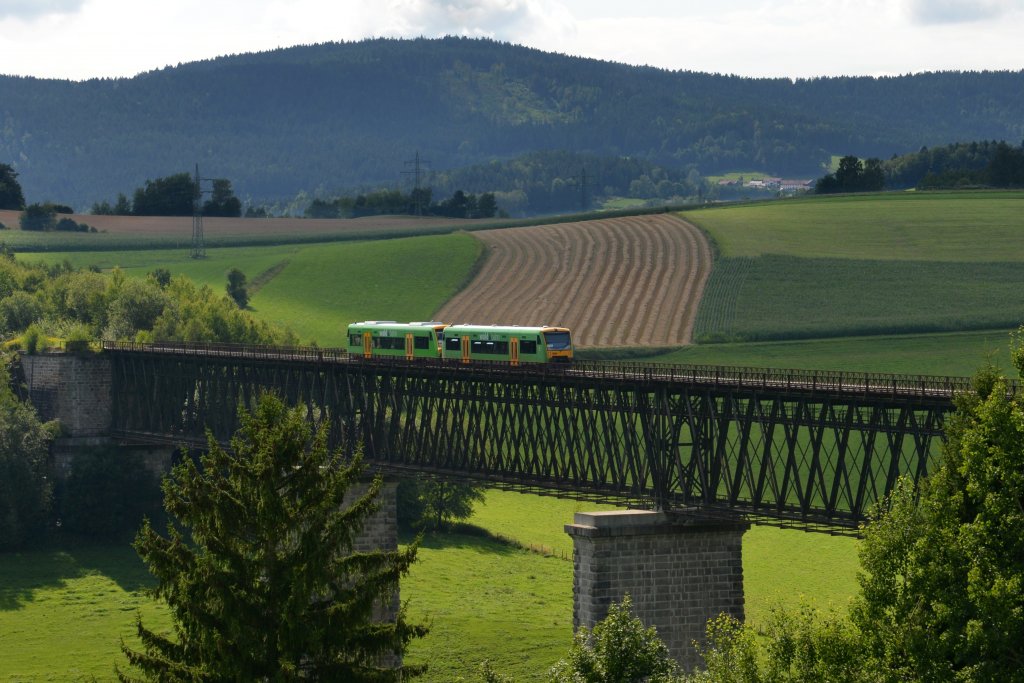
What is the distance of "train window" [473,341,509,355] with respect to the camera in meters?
91.9

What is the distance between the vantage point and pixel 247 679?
44625mm

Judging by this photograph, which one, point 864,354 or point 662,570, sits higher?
point 864,354

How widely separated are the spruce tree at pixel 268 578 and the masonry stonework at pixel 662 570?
24381mm

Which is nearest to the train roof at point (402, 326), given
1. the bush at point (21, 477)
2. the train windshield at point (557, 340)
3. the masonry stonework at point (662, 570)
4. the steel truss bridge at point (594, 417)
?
the steel truss bridge at point (594, 417)

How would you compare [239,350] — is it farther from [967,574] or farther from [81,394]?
[967,574]

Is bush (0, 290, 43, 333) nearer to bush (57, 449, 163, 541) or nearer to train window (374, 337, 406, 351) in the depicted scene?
bush (57, 449, 163, 541)

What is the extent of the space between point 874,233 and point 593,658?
6359 inches

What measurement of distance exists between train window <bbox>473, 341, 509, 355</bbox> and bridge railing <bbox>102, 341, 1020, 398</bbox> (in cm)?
66

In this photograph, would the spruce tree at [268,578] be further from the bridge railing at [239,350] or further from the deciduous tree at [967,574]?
the bridge railing at [239,350]

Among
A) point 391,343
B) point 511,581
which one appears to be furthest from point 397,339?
point 511,581

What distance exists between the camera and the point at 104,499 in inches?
4892

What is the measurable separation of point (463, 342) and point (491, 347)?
2.37 meters

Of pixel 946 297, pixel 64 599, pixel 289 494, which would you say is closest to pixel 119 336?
pixel 64 599

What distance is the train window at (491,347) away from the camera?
91938 millimetres
